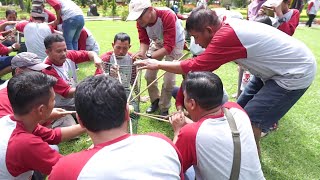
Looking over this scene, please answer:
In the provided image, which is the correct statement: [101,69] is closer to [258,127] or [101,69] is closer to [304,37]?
[258,127]

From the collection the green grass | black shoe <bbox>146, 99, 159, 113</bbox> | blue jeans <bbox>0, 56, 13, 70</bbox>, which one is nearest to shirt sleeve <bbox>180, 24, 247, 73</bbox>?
the green grass

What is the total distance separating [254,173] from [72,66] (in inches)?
115

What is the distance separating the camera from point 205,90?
2205mm

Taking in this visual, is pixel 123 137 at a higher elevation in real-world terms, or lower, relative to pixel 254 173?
higher

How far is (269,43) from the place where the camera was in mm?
2867

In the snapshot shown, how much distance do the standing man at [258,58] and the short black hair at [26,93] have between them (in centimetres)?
116

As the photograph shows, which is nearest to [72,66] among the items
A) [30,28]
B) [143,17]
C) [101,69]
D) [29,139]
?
[101,69]

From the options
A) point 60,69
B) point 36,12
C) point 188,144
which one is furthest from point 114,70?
point 36,12

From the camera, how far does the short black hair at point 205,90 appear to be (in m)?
2.21

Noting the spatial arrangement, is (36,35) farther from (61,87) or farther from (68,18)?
(61,87)

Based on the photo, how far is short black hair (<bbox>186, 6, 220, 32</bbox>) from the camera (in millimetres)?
2834

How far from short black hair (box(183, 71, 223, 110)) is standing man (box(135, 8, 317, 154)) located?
650 millimetres

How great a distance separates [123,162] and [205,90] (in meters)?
0.90

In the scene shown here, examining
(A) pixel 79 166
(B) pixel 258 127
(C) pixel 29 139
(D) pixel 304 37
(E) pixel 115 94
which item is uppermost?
(E) pixel 115 94
